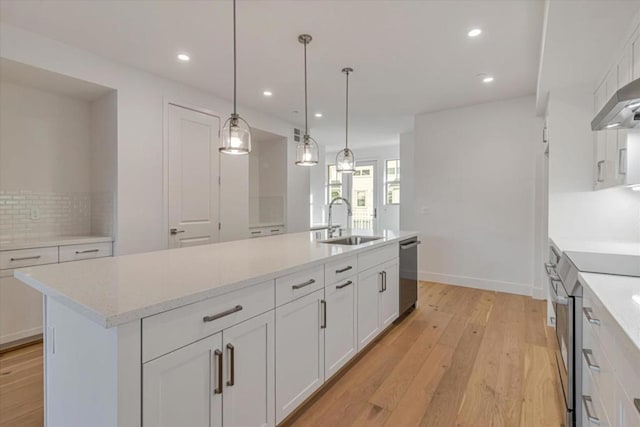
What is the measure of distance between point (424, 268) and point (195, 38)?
419 centimetres

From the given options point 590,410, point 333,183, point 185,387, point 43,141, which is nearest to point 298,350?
point 185,387

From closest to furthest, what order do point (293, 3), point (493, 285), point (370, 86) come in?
point (293, 3)
point (370, 86)
point (493, 285)

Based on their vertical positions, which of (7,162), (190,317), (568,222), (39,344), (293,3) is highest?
(293,3)

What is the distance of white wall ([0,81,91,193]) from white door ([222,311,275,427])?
307cm

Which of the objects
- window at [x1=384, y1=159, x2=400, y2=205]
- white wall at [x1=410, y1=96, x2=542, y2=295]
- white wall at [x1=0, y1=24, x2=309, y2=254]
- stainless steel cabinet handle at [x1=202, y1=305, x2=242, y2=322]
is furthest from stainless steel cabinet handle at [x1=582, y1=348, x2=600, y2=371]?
window at [x1=384, y1=159, x2=400, y2=205]

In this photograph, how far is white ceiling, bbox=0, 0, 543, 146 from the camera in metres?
2.28

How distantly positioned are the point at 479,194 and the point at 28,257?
501cm

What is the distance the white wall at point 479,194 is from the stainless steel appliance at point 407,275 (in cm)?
146

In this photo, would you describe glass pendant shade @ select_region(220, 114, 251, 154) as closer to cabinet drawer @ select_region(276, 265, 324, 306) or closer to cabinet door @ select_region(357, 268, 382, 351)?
cabinet drawer @ select_region(276, 265, 324, 306)

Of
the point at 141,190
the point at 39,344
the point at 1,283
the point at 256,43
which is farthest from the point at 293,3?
the point at 39,344

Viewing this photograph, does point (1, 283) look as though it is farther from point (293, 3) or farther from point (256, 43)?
point (293, 3)

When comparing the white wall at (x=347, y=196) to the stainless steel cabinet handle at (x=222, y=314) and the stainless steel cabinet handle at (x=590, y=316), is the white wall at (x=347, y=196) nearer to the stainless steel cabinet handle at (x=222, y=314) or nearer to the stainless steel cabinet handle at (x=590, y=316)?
the stainless steel cabinet handle at (x=590, y=316)

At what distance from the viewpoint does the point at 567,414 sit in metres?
1.63

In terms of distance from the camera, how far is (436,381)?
2.16 meters
